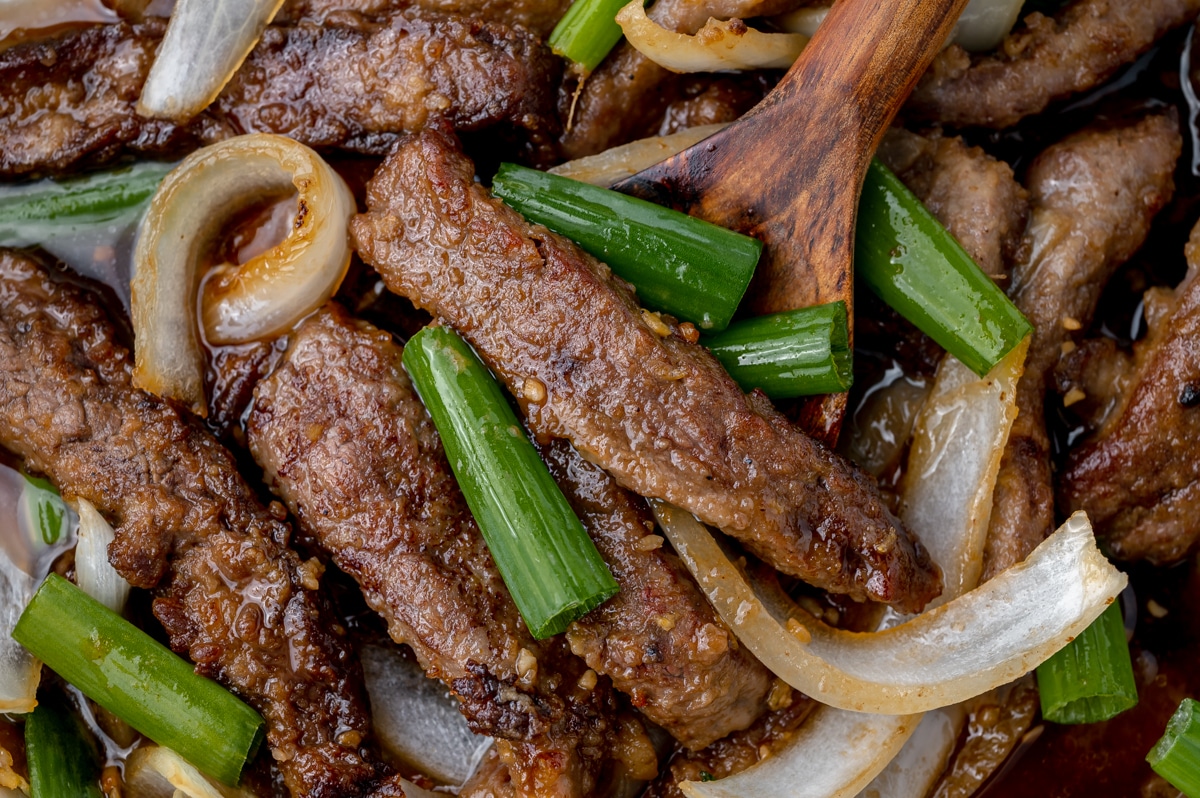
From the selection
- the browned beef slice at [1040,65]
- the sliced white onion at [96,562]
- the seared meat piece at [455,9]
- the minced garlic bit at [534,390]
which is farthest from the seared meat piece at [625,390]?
the browned beef slice at [1040,65]

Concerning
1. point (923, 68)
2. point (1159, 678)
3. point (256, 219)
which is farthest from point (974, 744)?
point (256, 219)

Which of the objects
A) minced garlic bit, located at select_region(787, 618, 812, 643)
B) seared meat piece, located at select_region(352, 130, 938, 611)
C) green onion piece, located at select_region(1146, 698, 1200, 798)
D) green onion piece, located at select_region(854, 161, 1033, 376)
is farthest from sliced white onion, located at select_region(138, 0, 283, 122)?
green onion piece, located at select_region(1146, 698, 1200, 798)

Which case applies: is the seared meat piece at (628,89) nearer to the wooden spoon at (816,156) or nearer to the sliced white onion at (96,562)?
the wooden spoon at (816,156)

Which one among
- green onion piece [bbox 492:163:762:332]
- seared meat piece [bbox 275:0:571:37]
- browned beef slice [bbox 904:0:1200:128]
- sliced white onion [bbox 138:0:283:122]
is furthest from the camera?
browned beef slice [bbox 904:0:1200:128]

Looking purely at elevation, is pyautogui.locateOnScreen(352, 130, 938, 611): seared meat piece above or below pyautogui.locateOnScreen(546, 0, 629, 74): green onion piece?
below

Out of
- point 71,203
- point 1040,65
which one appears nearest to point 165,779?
point 71,203

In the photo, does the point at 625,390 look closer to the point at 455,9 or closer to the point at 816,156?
the point at 816,156

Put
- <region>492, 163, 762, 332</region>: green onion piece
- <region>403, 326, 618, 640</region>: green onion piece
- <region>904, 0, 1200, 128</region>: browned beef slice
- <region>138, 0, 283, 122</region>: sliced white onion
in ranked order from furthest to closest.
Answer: <region>904, 0, 1200, 128</region>: browned beef slice → <region>138, 0, 283, 122</region>: sliced white onion → <region>492, 163, 762, 332</region>: green onion piece → <region>403, 326, 618, 640</region>: green onion piece

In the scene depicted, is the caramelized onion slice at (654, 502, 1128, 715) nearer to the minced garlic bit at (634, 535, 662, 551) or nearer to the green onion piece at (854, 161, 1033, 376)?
the minced garlic bit at (634, 535, 662, 551)
